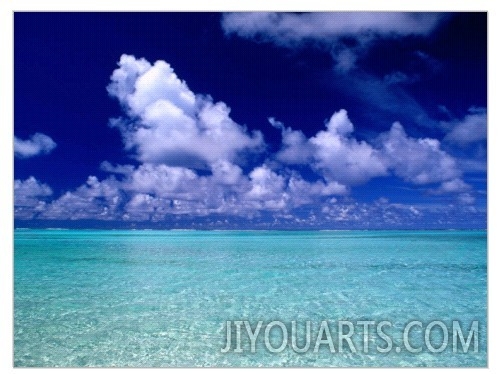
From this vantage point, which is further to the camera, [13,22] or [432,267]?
[432,267]

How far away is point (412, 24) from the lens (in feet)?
32.7
